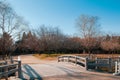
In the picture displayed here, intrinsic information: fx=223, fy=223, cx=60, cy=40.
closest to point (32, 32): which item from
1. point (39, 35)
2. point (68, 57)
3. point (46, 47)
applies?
point (39, 35)

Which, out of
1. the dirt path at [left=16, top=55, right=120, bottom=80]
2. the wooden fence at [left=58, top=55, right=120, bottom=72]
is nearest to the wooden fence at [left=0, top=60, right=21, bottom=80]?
the dirt path at [left=16, top=55, right=120, bottom=80]

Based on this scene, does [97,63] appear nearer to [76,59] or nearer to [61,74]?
[76,59]

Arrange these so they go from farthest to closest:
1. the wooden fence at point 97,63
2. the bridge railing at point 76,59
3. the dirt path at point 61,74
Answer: the bridge railing at point 76,59
the wooden fence at point 97,63
the dirt path at point 61,74

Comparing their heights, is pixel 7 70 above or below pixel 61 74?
above

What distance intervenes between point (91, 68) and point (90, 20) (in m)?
33.4

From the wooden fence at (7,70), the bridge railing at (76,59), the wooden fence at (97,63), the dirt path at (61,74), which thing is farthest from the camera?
the bridge railing at (76,59)

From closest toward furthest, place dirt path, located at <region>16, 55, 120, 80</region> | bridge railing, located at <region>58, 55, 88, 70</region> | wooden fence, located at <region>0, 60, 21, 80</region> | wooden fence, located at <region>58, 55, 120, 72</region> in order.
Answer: wooden fence, located at <region>0, 60, 21, 80</region> < dirt path, located at <region>16, 55, 120, 80</region> < wooden fence, located at <region>58, 55, 120, 72</region> < bridge railing, located at <region>58, 55, 88, 70</region>

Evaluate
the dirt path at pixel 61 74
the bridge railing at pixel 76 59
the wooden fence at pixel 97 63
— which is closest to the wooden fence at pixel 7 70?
the dirt path at pixel 61 74

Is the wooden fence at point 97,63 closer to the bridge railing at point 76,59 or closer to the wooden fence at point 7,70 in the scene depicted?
the bridge railing at point 76,59

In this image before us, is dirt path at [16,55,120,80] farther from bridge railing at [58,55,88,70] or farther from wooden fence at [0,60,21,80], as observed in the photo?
bridge railing at [58,55,88,70]

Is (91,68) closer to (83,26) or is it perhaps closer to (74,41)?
(83,26)

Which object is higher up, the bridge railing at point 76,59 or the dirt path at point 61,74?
the bridge railing at point 76,59

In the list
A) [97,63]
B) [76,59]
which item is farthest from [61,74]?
[76,59]

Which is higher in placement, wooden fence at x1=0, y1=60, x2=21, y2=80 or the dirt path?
wooden fence at x1=0, y1=60, x2=21, y2=80
